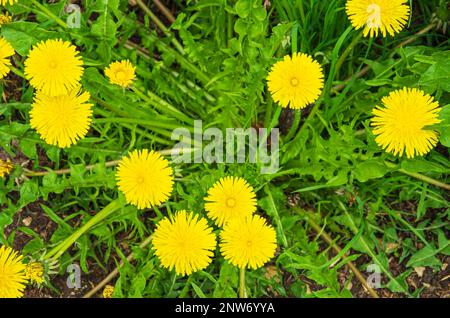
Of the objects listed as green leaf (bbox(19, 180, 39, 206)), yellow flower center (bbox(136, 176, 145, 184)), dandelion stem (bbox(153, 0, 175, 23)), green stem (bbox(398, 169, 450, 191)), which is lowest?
yellow flower center (bbox(136, 176, 145, 184))

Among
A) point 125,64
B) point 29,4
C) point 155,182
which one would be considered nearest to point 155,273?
point 155,182

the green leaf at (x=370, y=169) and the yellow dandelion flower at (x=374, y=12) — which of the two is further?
the green leaf at (x=370, y=169)

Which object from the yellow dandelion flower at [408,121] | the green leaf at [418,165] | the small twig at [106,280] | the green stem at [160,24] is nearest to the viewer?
the yellow dandelion flower at [408,121]

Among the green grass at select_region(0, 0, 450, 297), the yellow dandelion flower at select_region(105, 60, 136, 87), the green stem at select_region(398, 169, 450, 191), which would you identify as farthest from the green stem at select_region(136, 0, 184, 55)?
the green stem at select_region(398, 169, 450, 191)

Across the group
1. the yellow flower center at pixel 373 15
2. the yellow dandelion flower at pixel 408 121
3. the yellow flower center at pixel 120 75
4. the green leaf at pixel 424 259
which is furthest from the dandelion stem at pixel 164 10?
the green leaf at pixel 424 259

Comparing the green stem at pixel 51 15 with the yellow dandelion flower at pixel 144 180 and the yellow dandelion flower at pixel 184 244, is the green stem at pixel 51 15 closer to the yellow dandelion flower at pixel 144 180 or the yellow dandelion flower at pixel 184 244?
the yellow dandelion flower at pixel 144 180

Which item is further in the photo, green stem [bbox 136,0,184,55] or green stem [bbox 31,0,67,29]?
green stem [bbox 136,0,184,55]

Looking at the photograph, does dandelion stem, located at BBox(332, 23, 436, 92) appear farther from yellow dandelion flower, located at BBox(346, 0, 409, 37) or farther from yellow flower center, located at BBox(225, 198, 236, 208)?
yellow flower center, located at BBox(225, 198, 236, 208)
